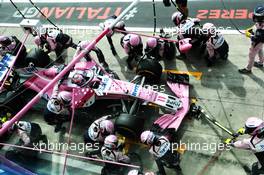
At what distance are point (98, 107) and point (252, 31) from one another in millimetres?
4255

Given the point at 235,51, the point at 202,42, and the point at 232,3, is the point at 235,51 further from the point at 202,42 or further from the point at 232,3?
the point at 232,3

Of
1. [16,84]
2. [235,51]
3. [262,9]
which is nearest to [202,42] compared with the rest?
[235,51]

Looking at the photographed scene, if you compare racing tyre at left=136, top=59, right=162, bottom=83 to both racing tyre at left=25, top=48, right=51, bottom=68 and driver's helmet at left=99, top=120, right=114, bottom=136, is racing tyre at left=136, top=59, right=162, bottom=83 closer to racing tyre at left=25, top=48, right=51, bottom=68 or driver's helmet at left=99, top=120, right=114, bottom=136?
driver's helmet at left=99, top=120, right=114, bottom=136

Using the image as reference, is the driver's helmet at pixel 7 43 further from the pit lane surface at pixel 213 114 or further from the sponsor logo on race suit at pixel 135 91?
the sponsor logo on race suit at pixel 135 91

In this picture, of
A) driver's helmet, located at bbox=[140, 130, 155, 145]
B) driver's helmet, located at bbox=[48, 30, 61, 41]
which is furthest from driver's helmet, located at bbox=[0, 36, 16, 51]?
driver's helmet, located at bbox=[140, 130, 155, 145]

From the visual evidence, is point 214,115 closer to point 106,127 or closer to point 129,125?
point 129,125

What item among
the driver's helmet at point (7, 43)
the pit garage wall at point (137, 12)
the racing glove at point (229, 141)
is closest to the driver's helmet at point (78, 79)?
the driver's helmet at point (7, 43)

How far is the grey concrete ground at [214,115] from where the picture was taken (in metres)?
8.66

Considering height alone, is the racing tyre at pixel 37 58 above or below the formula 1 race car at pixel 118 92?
above

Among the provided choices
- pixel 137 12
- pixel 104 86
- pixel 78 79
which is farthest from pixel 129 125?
pixel 137 12

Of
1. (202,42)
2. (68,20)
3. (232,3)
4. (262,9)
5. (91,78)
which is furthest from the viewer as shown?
(68,20)

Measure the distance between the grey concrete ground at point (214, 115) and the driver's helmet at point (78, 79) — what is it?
1004 millimetres

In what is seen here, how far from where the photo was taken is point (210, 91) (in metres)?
10.1

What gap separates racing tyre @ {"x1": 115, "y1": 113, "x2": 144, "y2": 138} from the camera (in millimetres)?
8953
